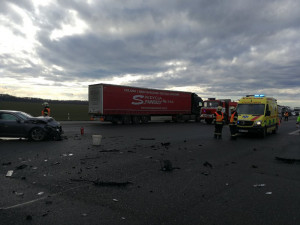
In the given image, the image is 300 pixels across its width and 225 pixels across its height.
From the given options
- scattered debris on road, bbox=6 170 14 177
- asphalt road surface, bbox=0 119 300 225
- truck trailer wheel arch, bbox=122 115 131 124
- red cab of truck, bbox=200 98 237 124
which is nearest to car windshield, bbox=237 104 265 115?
asphalt road surface, bbox=0 119 300 225

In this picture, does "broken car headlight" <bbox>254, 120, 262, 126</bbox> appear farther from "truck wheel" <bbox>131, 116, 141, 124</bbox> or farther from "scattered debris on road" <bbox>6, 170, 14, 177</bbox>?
"truck wheel" <bbox>131, 116, 141, 124</bbox>

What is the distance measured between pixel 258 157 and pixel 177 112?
22.7 meters

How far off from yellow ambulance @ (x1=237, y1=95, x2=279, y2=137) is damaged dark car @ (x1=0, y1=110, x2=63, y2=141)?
10.2 m

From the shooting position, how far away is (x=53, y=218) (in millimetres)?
3543

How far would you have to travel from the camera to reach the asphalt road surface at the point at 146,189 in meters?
3.65

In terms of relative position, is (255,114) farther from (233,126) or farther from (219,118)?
(219,118)

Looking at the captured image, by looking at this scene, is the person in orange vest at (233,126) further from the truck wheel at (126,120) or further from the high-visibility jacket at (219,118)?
the truck wheel at (126,120)

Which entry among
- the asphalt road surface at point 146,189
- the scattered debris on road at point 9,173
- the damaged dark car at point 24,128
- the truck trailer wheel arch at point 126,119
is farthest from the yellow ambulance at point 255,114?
the truck trailer wheel arch at point 126,119

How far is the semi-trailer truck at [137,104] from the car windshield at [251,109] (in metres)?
12.4

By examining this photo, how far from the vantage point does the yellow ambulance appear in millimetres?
13992

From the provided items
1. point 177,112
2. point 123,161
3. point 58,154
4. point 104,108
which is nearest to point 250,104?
point 123,161

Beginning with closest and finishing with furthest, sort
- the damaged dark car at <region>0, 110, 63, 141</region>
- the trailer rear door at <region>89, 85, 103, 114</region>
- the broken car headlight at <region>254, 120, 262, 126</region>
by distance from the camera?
the damaged dark car at <region>0, 110, 63, 141</region> < the broken car headlight at <region>254, 120, 262, 126</region> < the trailer rear door at <region>89, 85, 103, 114</region>

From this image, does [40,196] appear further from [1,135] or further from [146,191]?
[1,135]

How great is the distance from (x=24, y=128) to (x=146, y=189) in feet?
28.7
